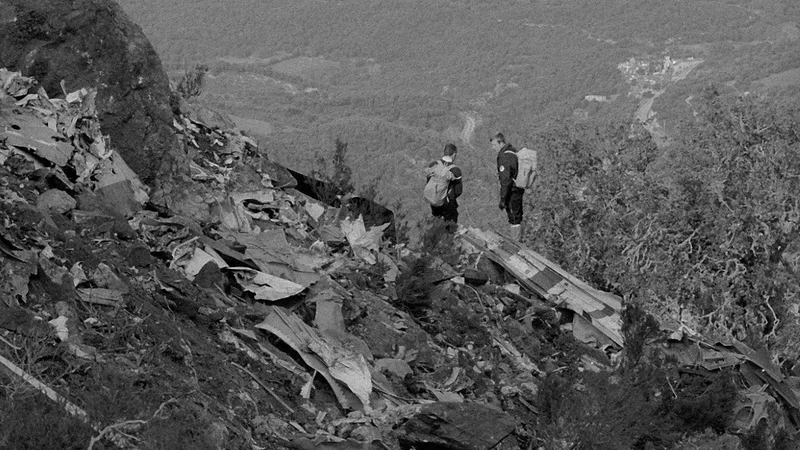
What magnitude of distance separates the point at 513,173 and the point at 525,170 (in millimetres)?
140

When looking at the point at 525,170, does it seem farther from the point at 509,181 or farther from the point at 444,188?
the point at 444,188

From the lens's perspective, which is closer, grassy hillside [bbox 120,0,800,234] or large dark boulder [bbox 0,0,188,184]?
large dark boulder [bbox 0,0,188,184]

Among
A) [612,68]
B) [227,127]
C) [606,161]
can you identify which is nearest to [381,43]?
[612,68]

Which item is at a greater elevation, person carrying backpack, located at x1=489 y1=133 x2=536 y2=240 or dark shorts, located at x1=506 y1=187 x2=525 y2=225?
person carrying backpack, located at x1=489 y1=133 x2=536 y2=240

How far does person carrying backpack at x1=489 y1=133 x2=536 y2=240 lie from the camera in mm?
12086

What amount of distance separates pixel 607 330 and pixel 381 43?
144 m

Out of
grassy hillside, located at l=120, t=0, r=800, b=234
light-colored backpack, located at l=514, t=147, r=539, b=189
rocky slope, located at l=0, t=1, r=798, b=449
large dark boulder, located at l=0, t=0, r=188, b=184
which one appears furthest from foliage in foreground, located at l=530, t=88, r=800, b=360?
grassy hillside, located at l=120, t=0, r=800, b=234

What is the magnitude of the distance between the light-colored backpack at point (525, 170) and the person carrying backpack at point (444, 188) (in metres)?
1.11

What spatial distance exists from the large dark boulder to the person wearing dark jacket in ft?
14.1

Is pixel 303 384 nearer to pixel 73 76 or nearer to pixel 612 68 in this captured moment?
pixel 73 76

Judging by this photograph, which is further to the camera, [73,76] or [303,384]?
[73,76]

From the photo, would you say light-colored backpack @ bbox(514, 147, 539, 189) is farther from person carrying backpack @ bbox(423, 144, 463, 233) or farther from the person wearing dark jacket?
person carrying backpack @ bbox(423, 144, 463, 233)

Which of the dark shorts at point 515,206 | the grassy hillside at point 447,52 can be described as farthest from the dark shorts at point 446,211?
the grassy hillside at point 447,52

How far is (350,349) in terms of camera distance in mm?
6738
